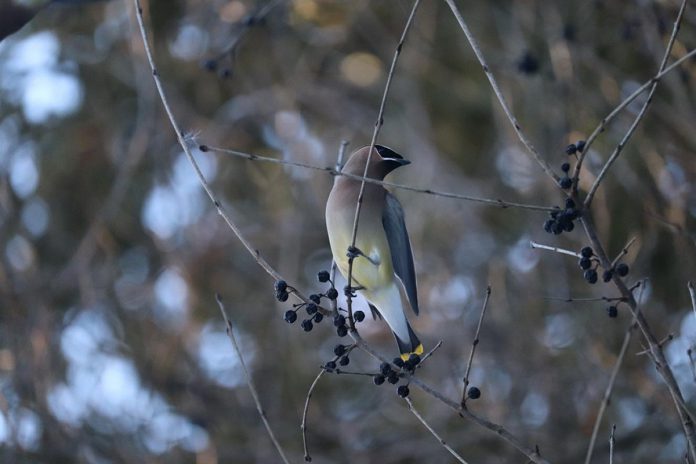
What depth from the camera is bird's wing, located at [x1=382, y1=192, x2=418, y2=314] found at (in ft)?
12.8

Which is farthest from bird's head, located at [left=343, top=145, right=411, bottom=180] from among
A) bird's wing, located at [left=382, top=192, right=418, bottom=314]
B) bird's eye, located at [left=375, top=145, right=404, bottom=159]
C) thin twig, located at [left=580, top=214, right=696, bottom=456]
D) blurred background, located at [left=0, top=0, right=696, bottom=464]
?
thin twig, located at [left=580, top=214, right=696, bottom=456]

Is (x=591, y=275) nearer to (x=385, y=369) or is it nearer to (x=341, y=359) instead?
(x=385, y=369)

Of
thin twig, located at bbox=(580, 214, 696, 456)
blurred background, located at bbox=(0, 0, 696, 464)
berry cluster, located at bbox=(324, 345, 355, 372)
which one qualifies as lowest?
blurred background, located at bbox=(0, 0, 696, 464)

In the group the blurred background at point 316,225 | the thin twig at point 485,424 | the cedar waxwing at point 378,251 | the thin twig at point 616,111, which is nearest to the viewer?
the thin twig at point 616,111

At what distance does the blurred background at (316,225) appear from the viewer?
5.43 meters

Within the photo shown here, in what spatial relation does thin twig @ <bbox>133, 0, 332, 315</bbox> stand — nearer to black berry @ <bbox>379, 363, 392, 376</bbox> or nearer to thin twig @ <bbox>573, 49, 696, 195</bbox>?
black berry @ <bbox>379, 363, 392, 376</bbox>

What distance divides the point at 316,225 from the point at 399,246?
10.4ft

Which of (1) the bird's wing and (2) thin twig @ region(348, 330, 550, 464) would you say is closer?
(2) thin twig @ region(348, 330, 550, 464)

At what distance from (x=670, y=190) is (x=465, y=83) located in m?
2.38

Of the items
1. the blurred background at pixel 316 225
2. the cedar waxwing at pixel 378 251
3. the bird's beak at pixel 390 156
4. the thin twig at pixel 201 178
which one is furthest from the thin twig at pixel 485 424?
the blurred background at pixel 316 225

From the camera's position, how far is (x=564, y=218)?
2.54 metres

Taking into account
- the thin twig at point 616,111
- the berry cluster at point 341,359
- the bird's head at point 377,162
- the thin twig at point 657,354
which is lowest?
the bird's head at point 377,162

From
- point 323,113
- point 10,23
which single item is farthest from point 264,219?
point 10,23

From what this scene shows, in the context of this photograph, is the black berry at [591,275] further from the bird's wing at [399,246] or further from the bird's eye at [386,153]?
the bird's eye at [386,153]
